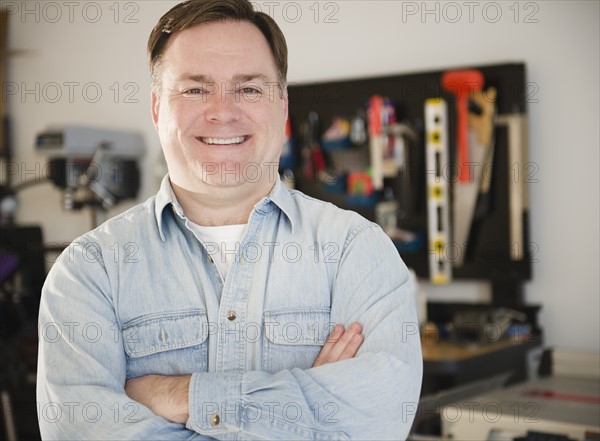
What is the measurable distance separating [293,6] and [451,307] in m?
1.45

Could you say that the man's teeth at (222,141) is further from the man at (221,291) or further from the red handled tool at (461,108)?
the red handled tool at (461,108)

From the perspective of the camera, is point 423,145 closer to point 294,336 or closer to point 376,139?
point 376,139

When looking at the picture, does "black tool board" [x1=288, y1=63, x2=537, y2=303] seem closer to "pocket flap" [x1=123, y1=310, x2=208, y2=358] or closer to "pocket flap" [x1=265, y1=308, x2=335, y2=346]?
"pocket flap" [x1=265, y1=308, x2=335, y2=346]

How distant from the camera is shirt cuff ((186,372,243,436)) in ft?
4.43

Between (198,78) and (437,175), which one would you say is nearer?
(198,78)

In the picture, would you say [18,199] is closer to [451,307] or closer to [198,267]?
[451,307]

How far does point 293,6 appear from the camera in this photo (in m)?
3.62

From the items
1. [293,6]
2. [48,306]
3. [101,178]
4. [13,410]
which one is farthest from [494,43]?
[13,410]

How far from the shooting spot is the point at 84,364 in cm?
141

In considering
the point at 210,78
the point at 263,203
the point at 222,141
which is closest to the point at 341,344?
the point at 263,203

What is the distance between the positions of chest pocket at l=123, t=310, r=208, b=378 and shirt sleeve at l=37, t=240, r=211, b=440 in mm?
29

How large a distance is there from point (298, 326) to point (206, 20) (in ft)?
1.88

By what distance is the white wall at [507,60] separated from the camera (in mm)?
3166

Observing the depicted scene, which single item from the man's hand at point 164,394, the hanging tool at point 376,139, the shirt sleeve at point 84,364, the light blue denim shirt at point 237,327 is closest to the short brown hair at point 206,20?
the light blue denim shirt at point 237,327
